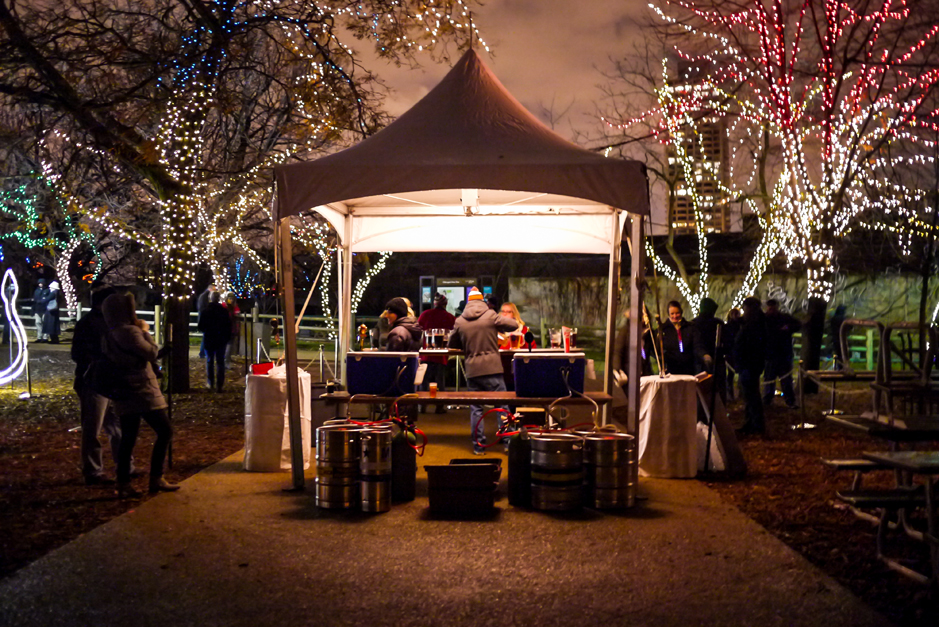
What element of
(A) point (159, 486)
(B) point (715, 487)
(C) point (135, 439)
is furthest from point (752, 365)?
(C) point (135, 439)

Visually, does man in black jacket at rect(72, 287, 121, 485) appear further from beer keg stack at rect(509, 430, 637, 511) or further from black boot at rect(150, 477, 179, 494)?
beer keg stack at rect(509, 430, 637, 511)

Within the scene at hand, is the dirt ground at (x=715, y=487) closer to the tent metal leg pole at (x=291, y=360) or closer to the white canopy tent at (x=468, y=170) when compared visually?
the tent metal leg pole at (x=291, y=360)

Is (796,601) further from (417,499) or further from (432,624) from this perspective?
(417,499)

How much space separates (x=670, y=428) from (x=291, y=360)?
11.7 feet

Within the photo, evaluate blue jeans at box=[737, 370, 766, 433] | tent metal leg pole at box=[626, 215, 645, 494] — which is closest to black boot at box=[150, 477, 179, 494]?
tent metal leg pole at box=[626, 215, 645, 494]

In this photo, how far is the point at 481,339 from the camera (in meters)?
10.1

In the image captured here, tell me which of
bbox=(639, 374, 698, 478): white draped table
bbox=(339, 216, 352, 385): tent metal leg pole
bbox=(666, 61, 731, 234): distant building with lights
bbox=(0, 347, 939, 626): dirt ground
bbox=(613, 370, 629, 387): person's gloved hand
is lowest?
bbox=(0, 347, 939, 626): dirt ground

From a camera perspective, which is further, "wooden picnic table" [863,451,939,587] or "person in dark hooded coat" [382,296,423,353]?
"person in dark hooded coat" [382,296,423,353]

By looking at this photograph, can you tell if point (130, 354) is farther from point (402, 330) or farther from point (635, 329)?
point (402, 330)

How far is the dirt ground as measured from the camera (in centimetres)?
555

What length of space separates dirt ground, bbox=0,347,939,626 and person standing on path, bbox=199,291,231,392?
1.66 metres

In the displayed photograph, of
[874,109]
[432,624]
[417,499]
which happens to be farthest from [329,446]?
[874,109]

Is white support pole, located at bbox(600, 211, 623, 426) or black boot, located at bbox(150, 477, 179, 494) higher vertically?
white support pole, located at bbox(600, 211, 623, 426)

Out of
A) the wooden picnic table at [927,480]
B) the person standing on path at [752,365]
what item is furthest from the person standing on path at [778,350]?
the wooden picnic table at [927,480]
